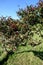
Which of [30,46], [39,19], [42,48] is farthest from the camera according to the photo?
[39,19]

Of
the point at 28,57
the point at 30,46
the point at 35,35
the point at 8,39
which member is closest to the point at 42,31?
the point at 35,35

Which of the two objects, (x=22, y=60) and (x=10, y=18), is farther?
(x=10, y=18)

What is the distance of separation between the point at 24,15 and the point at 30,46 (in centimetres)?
333

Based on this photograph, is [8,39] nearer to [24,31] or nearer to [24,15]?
[24,31]

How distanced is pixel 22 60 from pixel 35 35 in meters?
4.44

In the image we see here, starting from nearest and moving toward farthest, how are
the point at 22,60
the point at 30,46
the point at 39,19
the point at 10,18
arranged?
the point at 22,60, the point at 30,46, the point at 10,18, the point at 39,19

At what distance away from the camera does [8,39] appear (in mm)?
13047

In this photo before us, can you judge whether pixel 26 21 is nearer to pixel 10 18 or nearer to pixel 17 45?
pixel 10 18

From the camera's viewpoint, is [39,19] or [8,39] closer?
[8,39]

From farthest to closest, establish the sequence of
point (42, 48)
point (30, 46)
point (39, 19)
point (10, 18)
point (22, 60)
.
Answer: point (39, 19) → point (10, 18) → point (30, 46) → point (42, 48) → point (22, 60)

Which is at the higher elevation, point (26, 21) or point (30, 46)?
point (26, 21)

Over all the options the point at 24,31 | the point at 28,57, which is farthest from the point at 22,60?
the point at 24,31

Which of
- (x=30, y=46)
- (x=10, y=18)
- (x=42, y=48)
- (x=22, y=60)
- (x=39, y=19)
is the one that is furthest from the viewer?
(x=39, y=19)

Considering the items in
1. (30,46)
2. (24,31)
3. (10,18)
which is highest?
(10,18)
